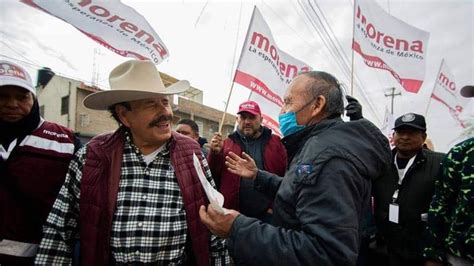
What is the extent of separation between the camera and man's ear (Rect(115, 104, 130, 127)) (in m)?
1.94

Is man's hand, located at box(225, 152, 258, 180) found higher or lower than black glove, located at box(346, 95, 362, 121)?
lower

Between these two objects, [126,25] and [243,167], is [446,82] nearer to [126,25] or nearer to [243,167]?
[243,167]

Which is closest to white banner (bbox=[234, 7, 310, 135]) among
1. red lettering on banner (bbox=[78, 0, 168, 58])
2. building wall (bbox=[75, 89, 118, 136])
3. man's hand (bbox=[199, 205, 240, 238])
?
red lettering on banner (bbox=[78, 0, 168, 58])

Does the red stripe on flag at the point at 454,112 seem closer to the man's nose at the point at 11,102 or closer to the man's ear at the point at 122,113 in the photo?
the man's ear at the point at 122,113

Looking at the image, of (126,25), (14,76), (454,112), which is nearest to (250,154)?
(126,25)

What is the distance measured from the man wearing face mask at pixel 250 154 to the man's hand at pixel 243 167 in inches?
35.3

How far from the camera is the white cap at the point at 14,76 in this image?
1.70 m

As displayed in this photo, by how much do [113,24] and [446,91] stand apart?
8583 mm

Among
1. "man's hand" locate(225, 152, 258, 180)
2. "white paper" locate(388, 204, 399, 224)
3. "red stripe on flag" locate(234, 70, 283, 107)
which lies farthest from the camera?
"red stripe on flag" locate(234, 70, 283, 107)

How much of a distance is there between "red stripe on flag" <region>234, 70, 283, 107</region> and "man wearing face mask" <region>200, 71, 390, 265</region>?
A: 3245 millimetres

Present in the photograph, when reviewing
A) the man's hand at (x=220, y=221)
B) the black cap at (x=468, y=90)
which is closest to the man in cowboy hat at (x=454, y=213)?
the black cap at (x=468, y=90)

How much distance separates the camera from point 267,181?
2.32 metres

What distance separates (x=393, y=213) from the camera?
2729 mm

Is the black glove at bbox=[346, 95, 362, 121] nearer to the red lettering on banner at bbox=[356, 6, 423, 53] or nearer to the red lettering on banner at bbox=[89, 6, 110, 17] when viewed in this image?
the red lettering on banner at bbox=[89, 6, 110, 17]
